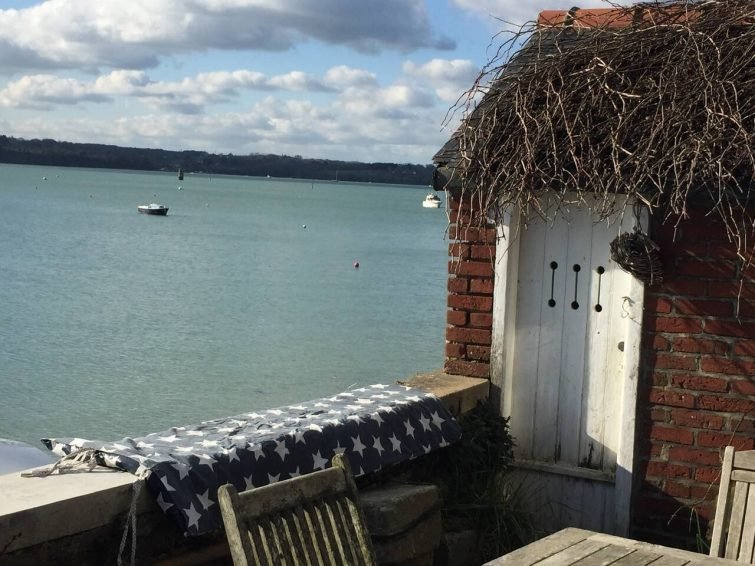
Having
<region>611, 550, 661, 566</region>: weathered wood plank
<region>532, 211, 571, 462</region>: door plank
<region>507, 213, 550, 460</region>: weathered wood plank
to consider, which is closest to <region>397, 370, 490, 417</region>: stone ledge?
<region>507, 213, 550, 460</region>: weathered wood plank

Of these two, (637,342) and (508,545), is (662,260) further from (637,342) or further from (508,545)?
(508,545)

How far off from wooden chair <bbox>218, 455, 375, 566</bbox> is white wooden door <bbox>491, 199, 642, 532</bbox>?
240 centimetres

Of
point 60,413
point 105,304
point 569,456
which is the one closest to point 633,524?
point 569,456

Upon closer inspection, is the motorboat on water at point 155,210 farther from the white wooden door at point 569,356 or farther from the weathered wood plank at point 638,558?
the weathered wood plank at point 638,558

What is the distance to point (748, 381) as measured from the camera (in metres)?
5.11

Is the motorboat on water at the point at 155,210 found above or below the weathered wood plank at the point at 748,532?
below

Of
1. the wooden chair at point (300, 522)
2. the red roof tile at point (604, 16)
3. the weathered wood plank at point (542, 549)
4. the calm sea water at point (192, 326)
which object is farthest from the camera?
the calm sea water at point (192, 326)

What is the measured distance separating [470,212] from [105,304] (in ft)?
85.3

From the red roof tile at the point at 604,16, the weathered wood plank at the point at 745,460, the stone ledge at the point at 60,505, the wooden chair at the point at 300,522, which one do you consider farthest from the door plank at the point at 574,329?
the stone ledge at the point at 60,505

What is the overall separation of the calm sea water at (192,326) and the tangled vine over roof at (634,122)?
519cm

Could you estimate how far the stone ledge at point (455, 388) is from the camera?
18.1 feet

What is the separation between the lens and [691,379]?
521cm

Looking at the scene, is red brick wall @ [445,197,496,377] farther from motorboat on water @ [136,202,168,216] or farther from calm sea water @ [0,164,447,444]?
motorboat on water @ [136,202,168,216]

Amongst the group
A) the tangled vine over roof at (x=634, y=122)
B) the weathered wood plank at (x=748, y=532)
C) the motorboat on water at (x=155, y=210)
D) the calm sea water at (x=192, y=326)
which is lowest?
the calm sea water at (x=192, y=326)
